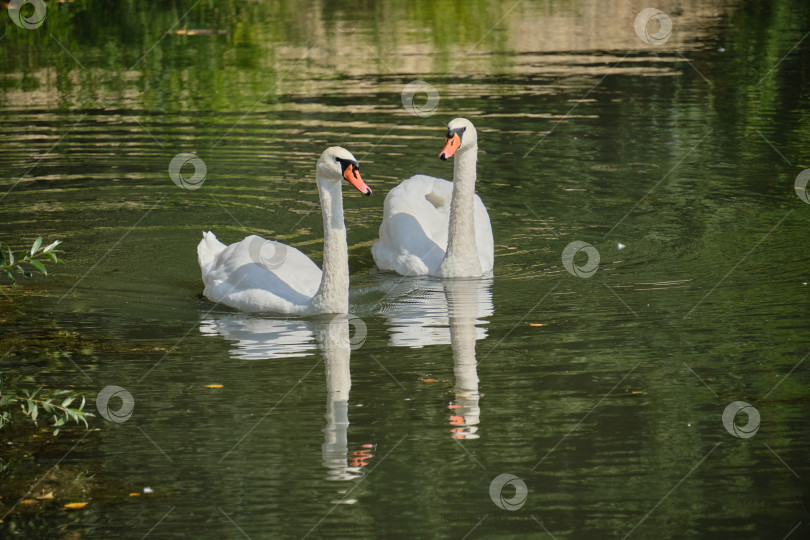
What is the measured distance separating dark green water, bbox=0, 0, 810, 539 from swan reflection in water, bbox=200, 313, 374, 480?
32 millimetres

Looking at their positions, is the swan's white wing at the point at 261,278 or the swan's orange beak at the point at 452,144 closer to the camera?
the swan's white wing at the point at 261,278

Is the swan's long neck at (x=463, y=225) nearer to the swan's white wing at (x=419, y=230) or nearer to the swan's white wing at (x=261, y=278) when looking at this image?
the swan's white wing at (x=419, y=230)

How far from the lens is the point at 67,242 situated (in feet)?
38.4

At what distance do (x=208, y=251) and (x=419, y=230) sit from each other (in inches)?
76.1

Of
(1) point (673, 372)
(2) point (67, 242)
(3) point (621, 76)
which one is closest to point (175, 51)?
(3) point (621, 76)

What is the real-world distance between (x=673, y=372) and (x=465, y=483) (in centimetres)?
221

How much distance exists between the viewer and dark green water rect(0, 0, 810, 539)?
6277 mm

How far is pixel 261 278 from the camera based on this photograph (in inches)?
385

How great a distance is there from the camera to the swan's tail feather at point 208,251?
10516mm

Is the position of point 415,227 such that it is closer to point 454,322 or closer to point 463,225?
point 463,225

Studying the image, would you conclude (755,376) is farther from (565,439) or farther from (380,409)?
(380,409)

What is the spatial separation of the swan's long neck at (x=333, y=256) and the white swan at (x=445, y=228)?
4.01 ft

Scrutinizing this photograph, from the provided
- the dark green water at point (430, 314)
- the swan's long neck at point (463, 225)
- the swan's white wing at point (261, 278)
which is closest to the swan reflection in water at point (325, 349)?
the dark green water at point (430, 314)

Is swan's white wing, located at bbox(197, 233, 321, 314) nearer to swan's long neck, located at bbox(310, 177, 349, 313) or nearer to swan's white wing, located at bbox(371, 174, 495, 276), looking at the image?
swan's long neck, located at bbox(310, 177, 349, 313)
